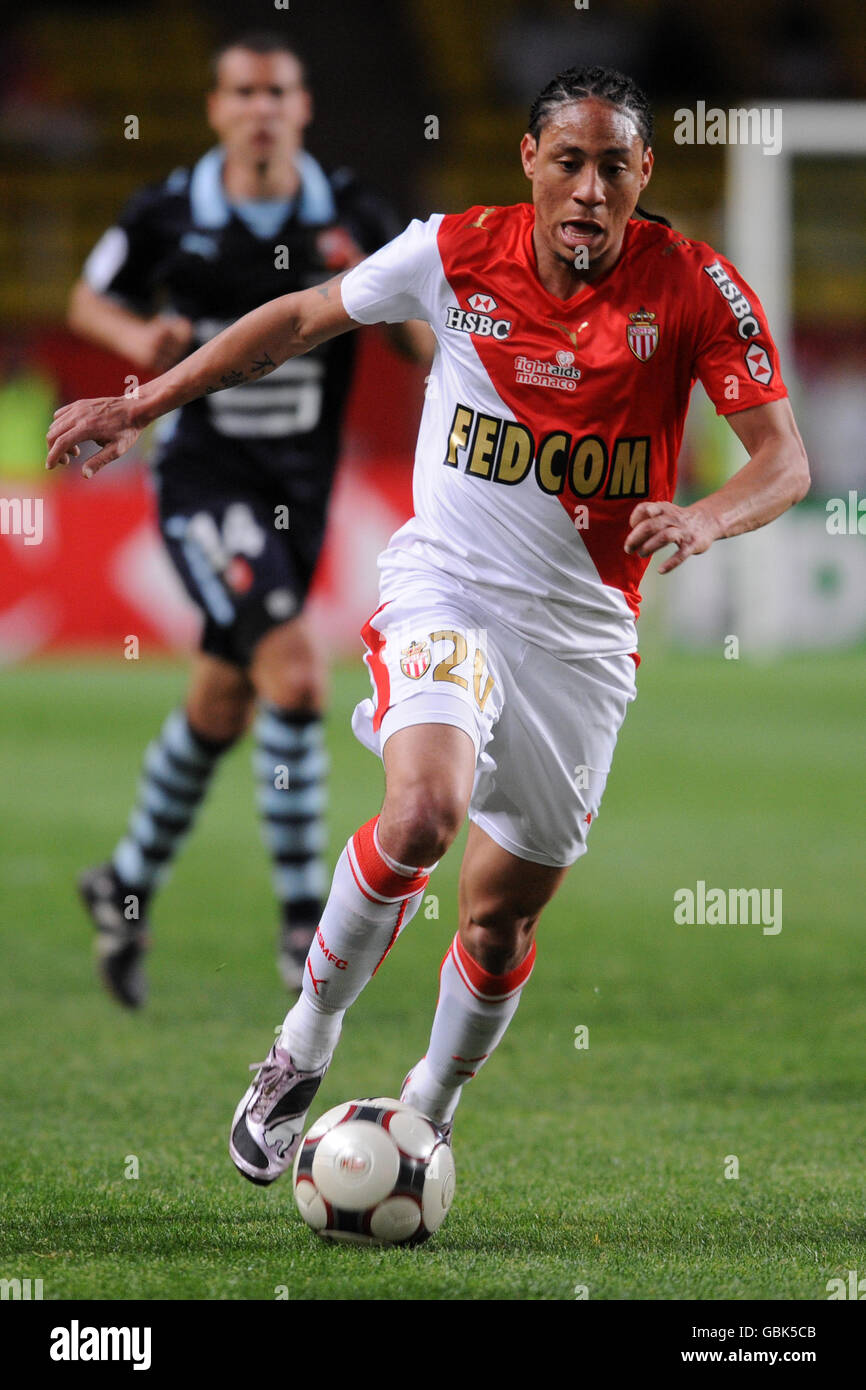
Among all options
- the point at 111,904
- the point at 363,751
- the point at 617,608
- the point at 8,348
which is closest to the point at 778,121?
the point at 363,751

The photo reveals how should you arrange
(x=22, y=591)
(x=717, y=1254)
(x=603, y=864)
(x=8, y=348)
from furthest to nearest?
(x=8, y=348) → (x=22, y=591) → (x=603, y=864) → (x=717, y=1254)

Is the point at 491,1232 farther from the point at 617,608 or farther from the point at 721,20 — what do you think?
the point at 721,20

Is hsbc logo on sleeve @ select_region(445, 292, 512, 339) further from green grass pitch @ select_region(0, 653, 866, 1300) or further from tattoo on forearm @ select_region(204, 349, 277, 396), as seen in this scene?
green grass pitch @ select_region(0, 653, 866, 1300)

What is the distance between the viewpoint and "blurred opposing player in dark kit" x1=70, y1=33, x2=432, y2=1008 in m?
5.86

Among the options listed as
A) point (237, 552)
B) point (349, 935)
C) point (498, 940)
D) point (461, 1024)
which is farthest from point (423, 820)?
point (237, 552)

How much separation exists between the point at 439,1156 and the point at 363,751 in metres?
8.74

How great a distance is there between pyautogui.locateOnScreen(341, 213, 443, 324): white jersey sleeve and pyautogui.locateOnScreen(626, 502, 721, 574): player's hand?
2.47 ft

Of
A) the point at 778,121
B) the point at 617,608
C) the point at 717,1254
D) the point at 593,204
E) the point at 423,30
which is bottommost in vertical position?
the point at 717,1254

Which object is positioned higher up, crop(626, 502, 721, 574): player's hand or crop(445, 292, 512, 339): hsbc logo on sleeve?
crop(445, 292, 512, 339): hsbc logo on sleeve

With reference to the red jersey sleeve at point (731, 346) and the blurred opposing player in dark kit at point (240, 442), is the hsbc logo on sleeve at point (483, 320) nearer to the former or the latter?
the red jersey sleeve at point (731, 346)

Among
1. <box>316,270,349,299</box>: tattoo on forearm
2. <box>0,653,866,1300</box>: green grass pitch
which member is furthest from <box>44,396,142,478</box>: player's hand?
<box>0,653,866,1300</box>: green grass pitch

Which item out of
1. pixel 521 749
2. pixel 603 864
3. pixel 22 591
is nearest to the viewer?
pixel 521 749

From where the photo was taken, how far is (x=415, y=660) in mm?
3576

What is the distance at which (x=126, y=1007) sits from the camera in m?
5.78
